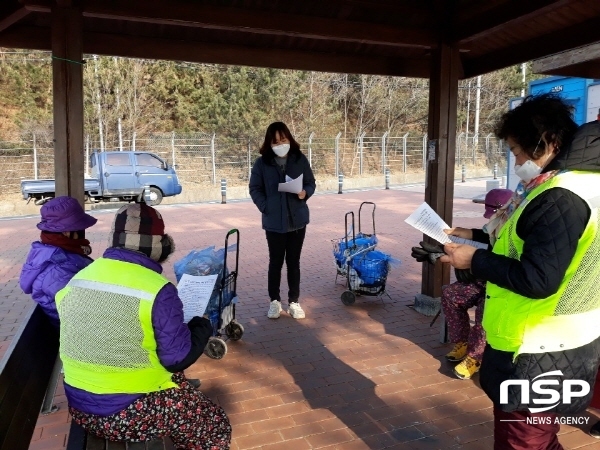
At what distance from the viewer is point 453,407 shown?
3258mm

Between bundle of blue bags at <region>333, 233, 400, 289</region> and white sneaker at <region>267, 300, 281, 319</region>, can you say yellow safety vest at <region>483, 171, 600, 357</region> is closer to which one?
white sneaker at <region>267, 300, 281, 319</region>

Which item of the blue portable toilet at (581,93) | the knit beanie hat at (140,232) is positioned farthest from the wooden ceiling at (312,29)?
the blue portable toilet at (581,93)

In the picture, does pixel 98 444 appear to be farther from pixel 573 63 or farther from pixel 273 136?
pixel 573 63

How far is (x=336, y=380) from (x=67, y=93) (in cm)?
292

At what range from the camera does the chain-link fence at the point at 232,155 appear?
20.1 metres

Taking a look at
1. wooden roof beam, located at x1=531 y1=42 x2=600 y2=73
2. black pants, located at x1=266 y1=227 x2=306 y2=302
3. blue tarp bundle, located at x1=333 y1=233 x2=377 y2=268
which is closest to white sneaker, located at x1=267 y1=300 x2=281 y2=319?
black pants, located at x1=266 y1=227 x2=306 y2=302

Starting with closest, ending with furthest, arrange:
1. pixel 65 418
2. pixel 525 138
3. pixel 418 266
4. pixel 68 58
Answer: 1. pixel 525 138
2. pixel 65 418
3. pixel 68 58
4. pixel 418 266

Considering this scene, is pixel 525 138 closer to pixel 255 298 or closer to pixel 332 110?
pixel 255 298

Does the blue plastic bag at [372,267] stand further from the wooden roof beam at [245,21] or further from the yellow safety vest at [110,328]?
the yellow safety vest at [110,328]

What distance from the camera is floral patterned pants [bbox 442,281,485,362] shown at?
3.63m

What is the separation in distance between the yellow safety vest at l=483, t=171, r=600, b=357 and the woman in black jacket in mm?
3122

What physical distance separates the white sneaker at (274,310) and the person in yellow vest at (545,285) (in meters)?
3.26

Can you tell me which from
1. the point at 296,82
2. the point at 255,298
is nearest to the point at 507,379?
the point at 255,298

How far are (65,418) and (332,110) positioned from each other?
31.6 meters
